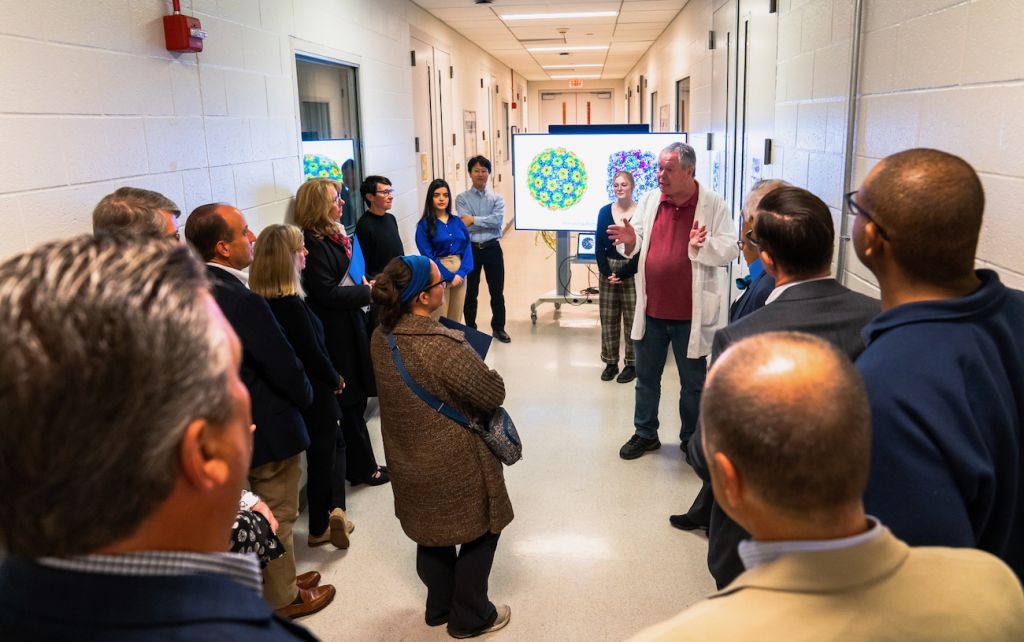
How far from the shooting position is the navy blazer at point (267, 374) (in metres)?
2.11

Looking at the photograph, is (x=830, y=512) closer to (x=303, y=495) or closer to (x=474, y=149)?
(x=303, y=495)

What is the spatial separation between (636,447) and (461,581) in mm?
1547

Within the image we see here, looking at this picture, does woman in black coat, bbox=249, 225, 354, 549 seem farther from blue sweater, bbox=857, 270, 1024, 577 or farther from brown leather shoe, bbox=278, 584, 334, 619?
blue sweater, bbox=857, 270, 1024, 577

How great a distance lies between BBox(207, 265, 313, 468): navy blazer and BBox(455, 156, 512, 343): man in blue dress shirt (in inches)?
135

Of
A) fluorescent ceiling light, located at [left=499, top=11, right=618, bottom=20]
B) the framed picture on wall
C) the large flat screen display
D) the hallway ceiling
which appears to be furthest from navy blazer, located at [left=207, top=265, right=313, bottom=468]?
the framed picture on wall

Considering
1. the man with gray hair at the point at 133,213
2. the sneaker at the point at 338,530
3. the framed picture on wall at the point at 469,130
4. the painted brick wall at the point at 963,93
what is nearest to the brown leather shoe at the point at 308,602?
the sneaker at the point at 338,530

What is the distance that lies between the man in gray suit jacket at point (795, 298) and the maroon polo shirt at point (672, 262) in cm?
150

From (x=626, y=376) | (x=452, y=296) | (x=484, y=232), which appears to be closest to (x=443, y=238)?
(x=452, y=296)

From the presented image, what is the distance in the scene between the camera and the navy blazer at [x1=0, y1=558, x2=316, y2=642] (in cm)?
59

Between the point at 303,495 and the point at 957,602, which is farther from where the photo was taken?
the point at 303,495

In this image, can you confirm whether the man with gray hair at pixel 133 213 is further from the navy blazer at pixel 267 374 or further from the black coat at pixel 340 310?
the black coat at pixel 340 310

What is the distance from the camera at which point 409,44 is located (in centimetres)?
621

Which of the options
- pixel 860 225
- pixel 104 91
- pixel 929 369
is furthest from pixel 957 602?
pixel 104 91

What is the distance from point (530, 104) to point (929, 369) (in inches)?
739
